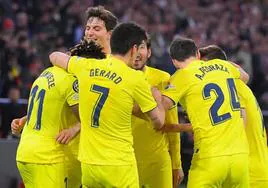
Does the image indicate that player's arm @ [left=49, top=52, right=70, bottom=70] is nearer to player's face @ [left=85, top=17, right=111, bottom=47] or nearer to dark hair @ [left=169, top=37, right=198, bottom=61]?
player's face @ [left=85, top=17, right=111, bottom=47]

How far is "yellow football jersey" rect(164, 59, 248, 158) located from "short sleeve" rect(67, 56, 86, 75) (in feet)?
2.96

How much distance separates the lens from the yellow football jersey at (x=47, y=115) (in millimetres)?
7207

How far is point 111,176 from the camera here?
665 cm

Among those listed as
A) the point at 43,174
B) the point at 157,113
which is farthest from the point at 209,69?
the point at 43,174

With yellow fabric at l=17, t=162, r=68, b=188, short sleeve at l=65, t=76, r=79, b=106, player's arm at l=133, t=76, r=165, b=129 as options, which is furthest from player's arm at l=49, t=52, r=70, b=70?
yellow fabric at l=17, t=162, r=68, b=188

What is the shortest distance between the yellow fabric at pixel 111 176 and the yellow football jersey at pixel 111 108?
0.04m

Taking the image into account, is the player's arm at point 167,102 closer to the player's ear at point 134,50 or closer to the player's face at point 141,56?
the player's face at point 141,56

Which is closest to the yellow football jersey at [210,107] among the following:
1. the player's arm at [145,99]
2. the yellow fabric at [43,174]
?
the player's arm at [145,99]

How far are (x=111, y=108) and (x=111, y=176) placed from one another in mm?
568

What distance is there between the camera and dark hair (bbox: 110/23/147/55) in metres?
6.73

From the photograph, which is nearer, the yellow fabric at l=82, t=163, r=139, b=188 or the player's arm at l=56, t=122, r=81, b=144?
the yellow fabric at l=82, t=163, r=139, b=188

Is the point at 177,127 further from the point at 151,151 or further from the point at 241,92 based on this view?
the point at 241,92

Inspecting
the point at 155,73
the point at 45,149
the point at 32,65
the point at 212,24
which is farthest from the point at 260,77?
the point at 45,149

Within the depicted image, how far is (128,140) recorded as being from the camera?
6742 millimetres
